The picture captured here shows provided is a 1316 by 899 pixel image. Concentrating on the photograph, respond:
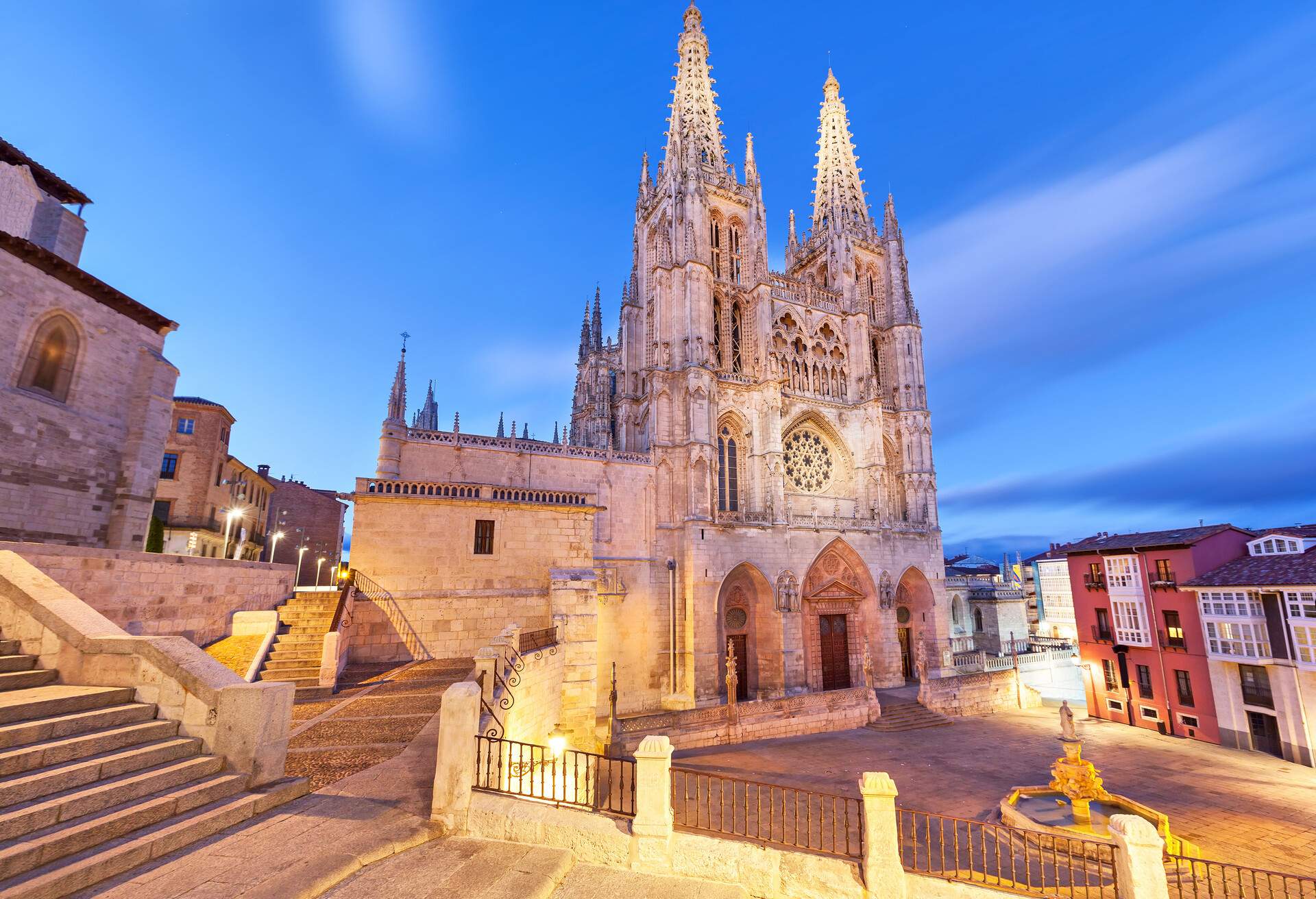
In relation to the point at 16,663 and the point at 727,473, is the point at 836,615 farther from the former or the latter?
the point at 16,663

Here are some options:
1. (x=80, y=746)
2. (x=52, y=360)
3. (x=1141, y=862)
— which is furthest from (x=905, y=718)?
(x=52, y=360)

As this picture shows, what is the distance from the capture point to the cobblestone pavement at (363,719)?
7.36 meters

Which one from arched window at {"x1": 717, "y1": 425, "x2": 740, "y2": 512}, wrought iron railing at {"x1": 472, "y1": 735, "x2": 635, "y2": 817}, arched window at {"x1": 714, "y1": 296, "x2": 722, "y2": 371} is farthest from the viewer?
arched window at {"x1": 714, "y1": 296, "x2": 722, "y2": 371}

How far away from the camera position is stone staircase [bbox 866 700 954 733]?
74.0ft

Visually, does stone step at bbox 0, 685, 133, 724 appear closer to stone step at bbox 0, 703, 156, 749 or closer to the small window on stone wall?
stone step at bbox 0, 703, 156, 749

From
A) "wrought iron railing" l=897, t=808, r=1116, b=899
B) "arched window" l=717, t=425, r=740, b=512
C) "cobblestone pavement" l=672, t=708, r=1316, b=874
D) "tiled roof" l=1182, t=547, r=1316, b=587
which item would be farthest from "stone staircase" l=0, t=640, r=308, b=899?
"tiled roof" l=1182, t=547, r=1316, b=587

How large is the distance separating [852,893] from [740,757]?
1328cm

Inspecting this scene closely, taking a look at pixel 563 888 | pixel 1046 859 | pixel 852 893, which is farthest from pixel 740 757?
pixel 563 888

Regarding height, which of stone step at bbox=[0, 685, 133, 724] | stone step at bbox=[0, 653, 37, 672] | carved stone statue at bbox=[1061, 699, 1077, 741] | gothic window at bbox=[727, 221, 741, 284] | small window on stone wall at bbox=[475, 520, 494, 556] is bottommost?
carved stone statue at bbox=[1061, 699, 1077, 741]

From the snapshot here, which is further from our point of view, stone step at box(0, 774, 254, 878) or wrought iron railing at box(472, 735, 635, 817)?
wrought iron railing at box(472, 735, 635, 817)

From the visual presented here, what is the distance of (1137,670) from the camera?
25188mm

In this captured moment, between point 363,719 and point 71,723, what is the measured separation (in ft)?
15.2

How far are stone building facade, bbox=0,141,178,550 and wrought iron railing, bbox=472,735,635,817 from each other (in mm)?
12425

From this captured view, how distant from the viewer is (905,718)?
23.2 m
